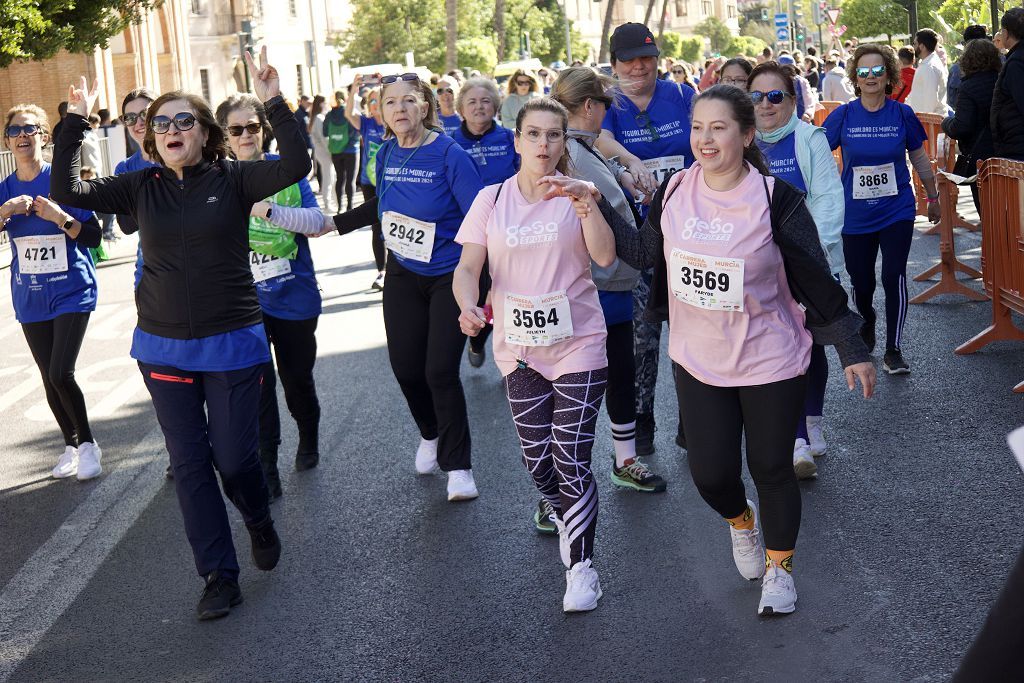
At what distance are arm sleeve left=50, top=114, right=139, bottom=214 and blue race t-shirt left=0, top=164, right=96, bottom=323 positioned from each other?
2.04 m

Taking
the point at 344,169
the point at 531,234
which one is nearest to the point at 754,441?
the point at 531,234

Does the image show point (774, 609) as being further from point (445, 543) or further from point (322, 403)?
point (322, 403)

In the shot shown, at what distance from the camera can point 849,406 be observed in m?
8.03

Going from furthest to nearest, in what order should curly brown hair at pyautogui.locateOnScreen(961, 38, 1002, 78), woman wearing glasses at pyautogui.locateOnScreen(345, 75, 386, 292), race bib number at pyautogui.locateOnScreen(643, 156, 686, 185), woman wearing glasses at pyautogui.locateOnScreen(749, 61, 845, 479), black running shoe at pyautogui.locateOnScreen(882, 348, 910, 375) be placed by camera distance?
woman wearing glasses at pyautogui.locateOnScreen(345, 75, 386, 292), curly brown hair at pyautogui.locateOnScreen(961, 38, 1002, 78), black running shoe at pyautogui.locateOnScreen(882, 348, 910, 375), race bib number at pyautogui.locateOnScreen(643, 156, 686, 185), woman wearing glasses at pyautogui.locateOnScreen(749, 61, 845, 479)

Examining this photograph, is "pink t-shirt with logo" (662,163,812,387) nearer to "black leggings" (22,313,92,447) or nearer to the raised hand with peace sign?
the raised hand with peace sign

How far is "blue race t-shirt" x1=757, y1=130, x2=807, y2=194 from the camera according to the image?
6559mm

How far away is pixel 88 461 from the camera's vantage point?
7.63 metres

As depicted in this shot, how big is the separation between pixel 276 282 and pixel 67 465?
176 cm

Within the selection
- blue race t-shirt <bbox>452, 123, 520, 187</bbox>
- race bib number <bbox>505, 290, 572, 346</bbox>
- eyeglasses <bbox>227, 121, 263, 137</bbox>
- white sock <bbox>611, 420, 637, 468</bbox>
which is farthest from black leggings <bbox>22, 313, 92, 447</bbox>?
race bib number <bbox>505, 290, 572, 346</bbox>

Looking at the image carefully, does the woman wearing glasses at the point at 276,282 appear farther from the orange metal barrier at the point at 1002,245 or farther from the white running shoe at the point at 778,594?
the orange metal barrier at the point at 1002,245

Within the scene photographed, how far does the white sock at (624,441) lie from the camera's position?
6602mm

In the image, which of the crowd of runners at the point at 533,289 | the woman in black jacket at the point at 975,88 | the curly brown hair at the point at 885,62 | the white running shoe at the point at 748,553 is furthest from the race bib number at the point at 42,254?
the woman in black jacket at the point at 975,88

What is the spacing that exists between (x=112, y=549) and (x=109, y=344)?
19.3ft

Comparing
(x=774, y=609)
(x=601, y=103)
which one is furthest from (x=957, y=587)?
(x=601, y=103)
